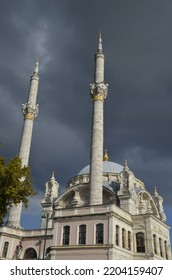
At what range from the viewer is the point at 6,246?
3400 cm

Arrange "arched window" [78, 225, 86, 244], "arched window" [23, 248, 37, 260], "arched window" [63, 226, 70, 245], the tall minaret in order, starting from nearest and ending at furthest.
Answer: "arched window" [78, 225, 86, 244]
"arched window" [63, 226, 70, 245]
"arched window" [23, 248, 37, 260]
the tall minaret

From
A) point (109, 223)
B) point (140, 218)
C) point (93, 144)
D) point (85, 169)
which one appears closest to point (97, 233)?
point (109, 223)

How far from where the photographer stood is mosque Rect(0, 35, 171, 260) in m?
25.6

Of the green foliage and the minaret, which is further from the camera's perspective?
the minaret

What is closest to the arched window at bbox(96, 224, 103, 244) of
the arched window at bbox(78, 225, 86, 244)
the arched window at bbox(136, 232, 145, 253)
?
the arched window at bbox(78, 225, 86, 244)

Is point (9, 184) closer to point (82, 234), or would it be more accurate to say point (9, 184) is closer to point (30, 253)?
point (82, 234)

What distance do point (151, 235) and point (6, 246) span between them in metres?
17.0

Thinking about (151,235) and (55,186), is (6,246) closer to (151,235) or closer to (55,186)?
(55,186)

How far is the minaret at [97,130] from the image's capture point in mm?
30419

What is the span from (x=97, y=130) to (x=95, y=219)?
11.0 meters

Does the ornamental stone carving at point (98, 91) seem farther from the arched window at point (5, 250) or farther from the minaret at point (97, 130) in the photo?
the arched window at point (5, 250)

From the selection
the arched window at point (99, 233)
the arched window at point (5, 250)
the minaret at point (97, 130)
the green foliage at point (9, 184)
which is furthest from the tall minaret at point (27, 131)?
the green foliage at point (9, 184)

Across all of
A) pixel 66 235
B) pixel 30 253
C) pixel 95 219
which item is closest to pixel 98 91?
pixel 95 219

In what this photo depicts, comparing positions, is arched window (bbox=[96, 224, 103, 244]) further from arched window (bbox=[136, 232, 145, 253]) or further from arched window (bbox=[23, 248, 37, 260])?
arched window (bbox=[23, 248, 37, 260])
